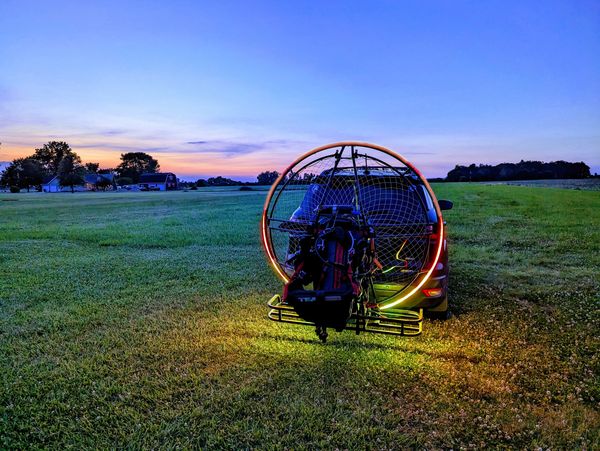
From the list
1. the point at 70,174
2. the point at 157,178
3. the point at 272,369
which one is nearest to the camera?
the point at 272,369

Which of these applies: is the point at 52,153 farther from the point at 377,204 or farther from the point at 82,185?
the point at 377,204

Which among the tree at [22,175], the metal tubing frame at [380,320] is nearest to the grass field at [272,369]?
the metal tubing frame at [380,320]

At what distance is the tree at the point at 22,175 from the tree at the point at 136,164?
29.4 m

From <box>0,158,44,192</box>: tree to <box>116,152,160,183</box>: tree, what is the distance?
29375 millimetres

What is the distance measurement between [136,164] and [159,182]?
35586 mm

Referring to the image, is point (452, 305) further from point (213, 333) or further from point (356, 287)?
point (213, 333)

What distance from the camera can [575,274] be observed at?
6.74 meters

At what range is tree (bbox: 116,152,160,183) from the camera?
117 meters

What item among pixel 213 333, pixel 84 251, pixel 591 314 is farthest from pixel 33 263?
pixel 591 314

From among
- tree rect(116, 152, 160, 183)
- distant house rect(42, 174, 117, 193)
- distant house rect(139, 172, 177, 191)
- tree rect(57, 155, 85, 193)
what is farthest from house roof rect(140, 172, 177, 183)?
tree rect(116, 152, 160, 183)

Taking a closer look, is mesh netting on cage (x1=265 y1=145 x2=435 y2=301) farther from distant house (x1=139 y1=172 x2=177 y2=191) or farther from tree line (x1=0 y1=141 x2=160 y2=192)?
distant house (x1=139 y1=172 x2=177 y2=191)

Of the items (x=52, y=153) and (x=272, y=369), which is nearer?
(x=272, y=369)

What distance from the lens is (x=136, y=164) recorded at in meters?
124

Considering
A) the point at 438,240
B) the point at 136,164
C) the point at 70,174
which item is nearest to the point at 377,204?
the point at 438,240
